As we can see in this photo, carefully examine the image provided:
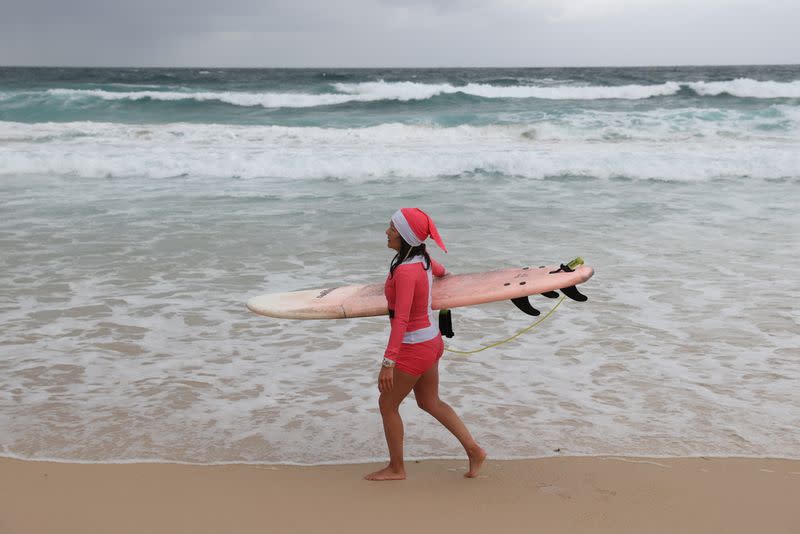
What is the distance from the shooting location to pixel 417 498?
11.8 feet

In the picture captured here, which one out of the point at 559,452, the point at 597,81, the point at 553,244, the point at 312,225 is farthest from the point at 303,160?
the point at 597,81

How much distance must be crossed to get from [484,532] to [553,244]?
5871 millimetres

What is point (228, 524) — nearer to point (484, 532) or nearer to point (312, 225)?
point (484, 532)

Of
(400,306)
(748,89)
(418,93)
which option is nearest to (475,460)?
(400,306)

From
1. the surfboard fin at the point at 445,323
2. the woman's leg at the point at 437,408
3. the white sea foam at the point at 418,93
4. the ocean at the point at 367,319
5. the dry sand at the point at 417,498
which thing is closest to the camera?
the dry sand at the point at 417,498

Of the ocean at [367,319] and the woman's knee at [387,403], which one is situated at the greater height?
the woman's knee at [387,403]

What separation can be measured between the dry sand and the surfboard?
790mm

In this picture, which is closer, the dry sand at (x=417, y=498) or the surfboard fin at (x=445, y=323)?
the dry sand at (x=417, y=498)

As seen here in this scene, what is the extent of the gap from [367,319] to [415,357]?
9.30ft

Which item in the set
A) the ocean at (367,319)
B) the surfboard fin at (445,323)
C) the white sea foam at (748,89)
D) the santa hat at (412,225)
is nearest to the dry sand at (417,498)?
the ocean at (367,319)

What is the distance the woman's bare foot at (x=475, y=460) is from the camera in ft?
12.3

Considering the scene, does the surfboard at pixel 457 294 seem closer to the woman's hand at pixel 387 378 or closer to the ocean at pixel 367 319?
the woman's hand at pixel 387 378

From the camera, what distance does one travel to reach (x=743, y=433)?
430 cm

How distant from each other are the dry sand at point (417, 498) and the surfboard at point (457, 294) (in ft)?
2.59
